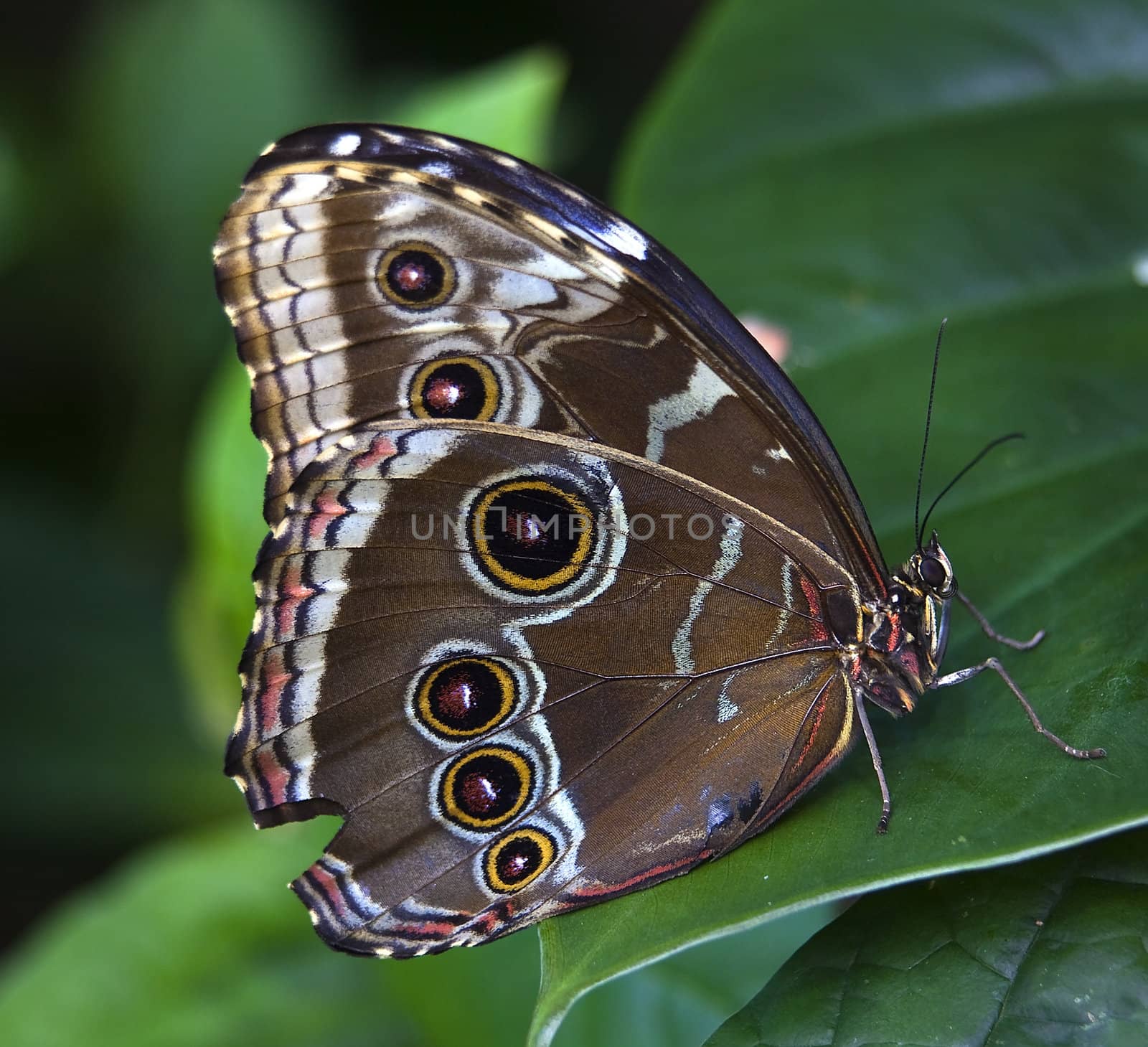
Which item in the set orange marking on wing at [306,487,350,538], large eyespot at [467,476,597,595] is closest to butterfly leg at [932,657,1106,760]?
large eyespot at [467,476,597,595]

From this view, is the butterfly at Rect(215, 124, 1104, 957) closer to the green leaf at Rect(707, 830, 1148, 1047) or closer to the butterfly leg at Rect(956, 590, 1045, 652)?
the butterfly leg at Rect(956, 590, 1045, 652)

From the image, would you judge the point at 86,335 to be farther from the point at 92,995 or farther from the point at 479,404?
→ the point at 479,404

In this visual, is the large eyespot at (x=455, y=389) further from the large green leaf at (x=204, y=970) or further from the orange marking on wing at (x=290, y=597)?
the large green leaf at (x=204, y=970)

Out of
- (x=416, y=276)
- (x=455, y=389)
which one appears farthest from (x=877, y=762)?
(x=416, y=276)

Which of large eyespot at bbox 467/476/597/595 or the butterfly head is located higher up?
large eyespot at bbox 467/476/597/595

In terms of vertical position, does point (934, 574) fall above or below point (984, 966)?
above

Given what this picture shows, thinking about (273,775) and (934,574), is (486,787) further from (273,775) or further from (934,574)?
(934,574)

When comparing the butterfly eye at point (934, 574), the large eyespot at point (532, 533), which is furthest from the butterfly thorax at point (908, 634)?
the large eyespot at point (532, 533)
